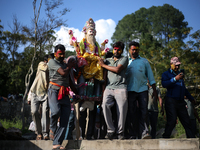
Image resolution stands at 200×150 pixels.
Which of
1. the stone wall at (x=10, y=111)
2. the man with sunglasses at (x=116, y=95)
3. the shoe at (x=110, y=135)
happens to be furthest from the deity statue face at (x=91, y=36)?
the stone wall at (x=10, y=111)

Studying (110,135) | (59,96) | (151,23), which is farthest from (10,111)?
(151,23)

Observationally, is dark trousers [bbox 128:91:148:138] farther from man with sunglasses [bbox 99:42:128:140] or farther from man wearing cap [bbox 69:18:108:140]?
man wearing cap [bbox 69:18:108:140]

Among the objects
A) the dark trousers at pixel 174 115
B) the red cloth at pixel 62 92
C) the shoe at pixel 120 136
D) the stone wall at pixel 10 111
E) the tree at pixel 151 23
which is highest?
the tree at pixel 151 23

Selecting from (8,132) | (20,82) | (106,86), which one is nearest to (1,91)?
(20,82)

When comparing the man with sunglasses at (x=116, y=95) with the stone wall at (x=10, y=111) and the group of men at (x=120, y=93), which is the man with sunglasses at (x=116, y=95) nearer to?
the group of men at (x=120, y=93)

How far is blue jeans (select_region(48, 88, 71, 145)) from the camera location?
193 inches

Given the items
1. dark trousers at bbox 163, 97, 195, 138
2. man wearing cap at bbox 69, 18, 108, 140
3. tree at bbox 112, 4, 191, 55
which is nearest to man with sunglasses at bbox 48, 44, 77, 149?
man wearing cap at bbox 69, 18, 108, 140

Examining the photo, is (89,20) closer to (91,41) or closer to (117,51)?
(91,41)

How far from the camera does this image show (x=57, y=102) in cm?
504

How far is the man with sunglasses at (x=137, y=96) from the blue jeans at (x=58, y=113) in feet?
4.85

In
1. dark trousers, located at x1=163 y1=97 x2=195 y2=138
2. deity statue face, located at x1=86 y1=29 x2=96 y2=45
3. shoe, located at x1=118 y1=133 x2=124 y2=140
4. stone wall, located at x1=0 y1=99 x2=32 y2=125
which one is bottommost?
stone wall, located at x1=0 y1=99 x2=32 y2=125

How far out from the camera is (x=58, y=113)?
4980 mm

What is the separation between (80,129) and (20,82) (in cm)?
2463

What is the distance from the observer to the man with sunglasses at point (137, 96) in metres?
→ 5.49
